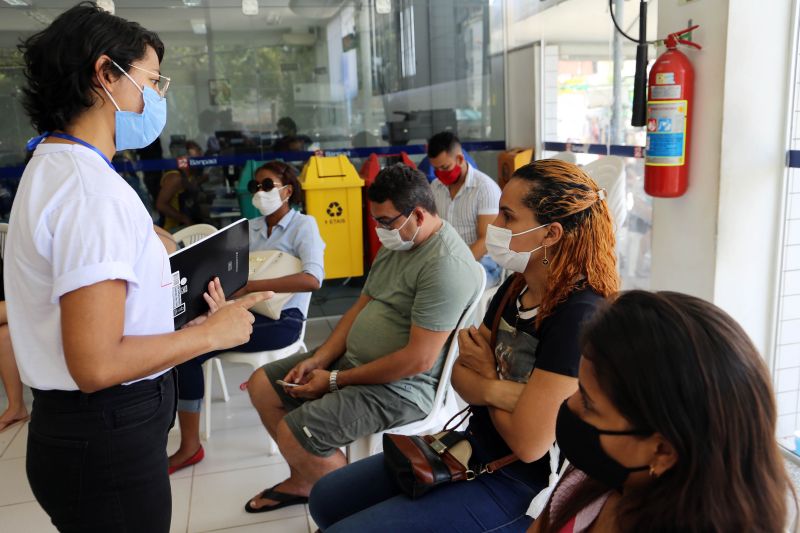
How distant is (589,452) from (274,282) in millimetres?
2124

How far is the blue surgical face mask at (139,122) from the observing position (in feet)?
4.08

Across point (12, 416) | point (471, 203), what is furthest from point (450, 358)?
point (12, 416)

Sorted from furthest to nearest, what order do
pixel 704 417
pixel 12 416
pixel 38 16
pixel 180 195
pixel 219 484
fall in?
pixel 180 195 → pixel 38 16 → pixel 12 416 → pixel 219 484 → pixel 704 417

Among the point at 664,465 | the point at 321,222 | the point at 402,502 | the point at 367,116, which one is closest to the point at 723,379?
the point at 664,465

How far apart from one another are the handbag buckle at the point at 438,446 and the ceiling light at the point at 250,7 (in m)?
3.86

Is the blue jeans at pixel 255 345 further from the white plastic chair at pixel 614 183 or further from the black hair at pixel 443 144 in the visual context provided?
the white plastic chair at pixel 614 183

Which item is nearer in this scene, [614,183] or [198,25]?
[614,183]

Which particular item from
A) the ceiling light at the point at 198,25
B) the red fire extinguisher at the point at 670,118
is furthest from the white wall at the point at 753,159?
the ceiling light at the point at 198,25

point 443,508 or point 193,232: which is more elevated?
point 193,232

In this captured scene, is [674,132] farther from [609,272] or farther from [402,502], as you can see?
[402,502]

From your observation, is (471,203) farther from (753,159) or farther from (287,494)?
(287,494)

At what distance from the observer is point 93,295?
106 centimetres

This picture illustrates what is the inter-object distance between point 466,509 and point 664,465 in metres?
0.66

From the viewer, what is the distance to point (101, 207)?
1084mm
